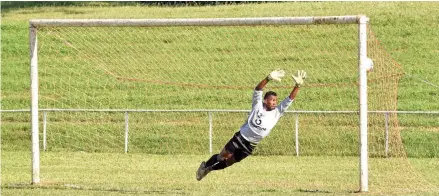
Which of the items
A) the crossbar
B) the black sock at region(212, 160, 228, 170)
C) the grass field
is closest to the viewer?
the black sock at region(212, 160, 228, 170)

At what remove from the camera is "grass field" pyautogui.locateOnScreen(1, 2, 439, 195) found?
16.8 meters

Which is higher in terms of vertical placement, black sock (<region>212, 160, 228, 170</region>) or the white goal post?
the white goal post

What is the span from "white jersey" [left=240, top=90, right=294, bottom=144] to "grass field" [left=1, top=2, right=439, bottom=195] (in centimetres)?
109

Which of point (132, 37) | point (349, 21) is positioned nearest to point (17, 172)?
point (349, 21)

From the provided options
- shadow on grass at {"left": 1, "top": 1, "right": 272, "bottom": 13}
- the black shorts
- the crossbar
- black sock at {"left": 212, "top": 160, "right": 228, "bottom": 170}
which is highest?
shadow on grass at {"left": 1, "top": 1, "right": 272, "bottom": 13}

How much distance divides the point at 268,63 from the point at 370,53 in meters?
11.9

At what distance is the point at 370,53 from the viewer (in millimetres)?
18094

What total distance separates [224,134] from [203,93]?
3.83 meters

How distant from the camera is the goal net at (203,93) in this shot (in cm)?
2264

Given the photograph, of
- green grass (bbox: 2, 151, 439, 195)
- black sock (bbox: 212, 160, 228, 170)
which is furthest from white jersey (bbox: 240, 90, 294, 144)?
green grass (bbox: 2, 151, 439, 195)

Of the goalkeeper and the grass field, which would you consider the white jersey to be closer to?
the goalkeeper

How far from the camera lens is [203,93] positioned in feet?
91.6

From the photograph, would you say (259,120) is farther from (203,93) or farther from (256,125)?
(203,93)

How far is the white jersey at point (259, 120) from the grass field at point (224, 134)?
109 centimetres
